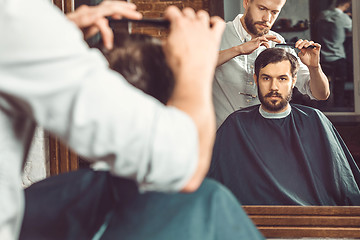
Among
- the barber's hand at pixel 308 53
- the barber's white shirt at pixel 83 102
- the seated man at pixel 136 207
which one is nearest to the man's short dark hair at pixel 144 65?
the seated man at pixel 136 207

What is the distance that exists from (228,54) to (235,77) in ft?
0.40

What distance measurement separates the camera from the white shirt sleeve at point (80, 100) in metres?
0.83

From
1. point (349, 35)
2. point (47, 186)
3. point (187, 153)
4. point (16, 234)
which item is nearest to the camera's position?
point (187, 153)

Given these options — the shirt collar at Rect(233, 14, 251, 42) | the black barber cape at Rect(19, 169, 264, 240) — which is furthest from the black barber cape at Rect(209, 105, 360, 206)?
the black barber cape at Rect(19, 169, 264, 240)

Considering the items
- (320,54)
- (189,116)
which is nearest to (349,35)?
(320,54)

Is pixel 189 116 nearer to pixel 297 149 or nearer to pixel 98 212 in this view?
pixel 98 212

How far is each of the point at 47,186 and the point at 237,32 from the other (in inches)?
55.0

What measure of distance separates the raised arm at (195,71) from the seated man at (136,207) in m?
0.08

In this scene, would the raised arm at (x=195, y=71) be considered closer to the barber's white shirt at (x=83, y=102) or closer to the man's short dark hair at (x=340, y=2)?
the barber's white shirt at (x=83, y=102)

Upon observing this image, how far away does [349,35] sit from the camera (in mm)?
2254

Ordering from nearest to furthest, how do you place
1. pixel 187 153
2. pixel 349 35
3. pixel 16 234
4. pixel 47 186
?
pixel 187 153 → pixel 16 234 → pixel 47 186 → pixel 349 35

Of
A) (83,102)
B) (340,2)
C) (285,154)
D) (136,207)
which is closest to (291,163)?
(285,154)

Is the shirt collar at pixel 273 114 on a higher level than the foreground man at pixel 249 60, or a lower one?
lower

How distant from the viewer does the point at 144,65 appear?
1115 mm
